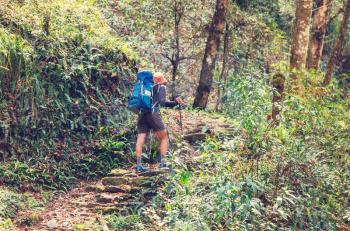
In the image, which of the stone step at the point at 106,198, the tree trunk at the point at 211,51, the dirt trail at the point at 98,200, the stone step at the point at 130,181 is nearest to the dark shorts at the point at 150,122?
the dirt trail at the point at 98,200

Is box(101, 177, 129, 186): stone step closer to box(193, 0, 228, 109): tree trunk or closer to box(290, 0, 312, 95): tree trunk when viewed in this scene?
box(290, 0, 312, 95): tree trunk

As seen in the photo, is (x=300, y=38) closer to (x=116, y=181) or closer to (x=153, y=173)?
(x=153, y=173)

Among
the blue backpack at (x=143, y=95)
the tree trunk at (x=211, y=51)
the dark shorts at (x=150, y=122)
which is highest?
the tree trunk at (x=211, y=51)

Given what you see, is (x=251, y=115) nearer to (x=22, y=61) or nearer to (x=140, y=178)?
(x=140, y=178)

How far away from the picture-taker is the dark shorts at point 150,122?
32.6 ft

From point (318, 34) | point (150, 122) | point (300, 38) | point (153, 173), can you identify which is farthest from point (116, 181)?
point (318, 34)

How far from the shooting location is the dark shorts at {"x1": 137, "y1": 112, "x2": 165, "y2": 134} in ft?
32.6

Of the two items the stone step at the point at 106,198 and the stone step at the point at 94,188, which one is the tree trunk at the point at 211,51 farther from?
the stone step at the point at 106,198

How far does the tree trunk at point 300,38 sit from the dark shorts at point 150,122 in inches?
131

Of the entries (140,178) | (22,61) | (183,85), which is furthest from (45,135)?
(183,85)

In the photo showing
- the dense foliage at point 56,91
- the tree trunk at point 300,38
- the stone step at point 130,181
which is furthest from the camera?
the tree trunk at point 300,38

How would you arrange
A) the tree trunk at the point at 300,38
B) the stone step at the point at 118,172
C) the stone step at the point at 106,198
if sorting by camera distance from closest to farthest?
the stone step at the point at 106,198 → the stone step at the point at 118,172 → the tree trunk at the point at 300,38

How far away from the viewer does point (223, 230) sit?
24.0ft

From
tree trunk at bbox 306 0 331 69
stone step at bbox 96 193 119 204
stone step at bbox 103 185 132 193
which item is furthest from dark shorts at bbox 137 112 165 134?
tree trunk at bbox 306 0 331 69
